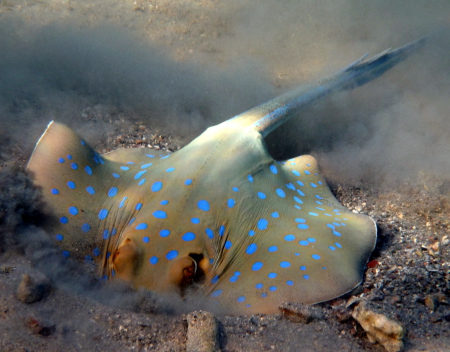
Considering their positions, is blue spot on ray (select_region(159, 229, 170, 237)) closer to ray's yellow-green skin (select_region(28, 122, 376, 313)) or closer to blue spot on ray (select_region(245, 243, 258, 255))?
ray's yellow-green skin (select_region(28, 122, 376, 313))

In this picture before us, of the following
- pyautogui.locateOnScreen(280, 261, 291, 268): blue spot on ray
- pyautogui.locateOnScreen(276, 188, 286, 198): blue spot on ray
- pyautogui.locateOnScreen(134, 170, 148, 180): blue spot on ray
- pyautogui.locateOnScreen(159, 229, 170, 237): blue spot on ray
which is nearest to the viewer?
pyautogui.locateOnScreen(159, 229, 170, 237): blue spot on ray

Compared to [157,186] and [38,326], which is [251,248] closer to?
[157,186]

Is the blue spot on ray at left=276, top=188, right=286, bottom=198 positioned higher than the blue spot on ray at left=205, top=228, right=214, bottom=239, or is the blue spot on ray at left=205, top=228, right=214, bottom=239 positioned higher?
the blue spot on ray at left=205, top=228, right=214, bottom=239

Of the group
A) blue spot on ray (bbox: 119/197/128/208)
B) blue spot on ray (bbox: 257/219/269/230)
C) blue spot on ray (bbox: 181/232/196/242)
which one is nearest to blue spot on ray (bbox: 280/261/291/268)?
blue spot on ray (bbox: 257/219/269/230)

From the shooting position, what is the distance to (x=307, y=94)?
16.6 ft

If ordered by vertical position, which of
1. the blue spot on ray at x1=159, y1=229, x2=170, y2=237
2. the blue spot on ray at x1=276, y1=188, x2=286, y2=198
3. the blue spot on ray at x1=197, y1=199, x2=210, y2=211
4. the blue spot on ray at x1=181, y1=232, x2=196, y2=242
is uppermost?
the blue spot on ray at x1=159, y1=229, x2=170, y2=237

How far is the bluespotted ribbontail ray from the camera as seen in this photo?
8.64 feet

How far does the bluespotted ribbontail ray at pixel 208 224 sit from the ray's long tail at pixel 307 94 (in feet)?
1.60

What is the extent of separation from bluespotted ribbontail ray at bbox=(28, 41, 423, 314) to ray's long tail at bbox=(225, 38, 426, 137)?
49 cm

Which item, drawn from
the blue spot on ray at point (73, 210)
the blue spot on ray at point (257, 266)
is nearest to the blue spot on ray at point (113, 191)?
the blue spot on ray at point (73, 210)

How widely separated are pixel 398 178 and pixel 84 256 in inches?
189

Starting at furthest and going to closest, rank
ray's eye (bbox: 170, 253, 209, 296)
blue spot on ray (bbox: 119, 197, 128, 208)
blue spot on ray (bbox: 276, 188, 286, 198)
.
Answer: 1. blue spot on ray (bbox: 276, 188, 286, 198)
2. blue spot on ray (bbox: 119, 197, 128, 208)
3. ray's eye (bbox: 170, 253, 209, 296)

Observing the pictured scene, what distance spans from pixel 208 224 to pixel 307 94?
3159 millimetres

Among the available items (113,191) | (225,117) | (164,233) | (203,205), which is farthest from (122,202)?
(225,117)
